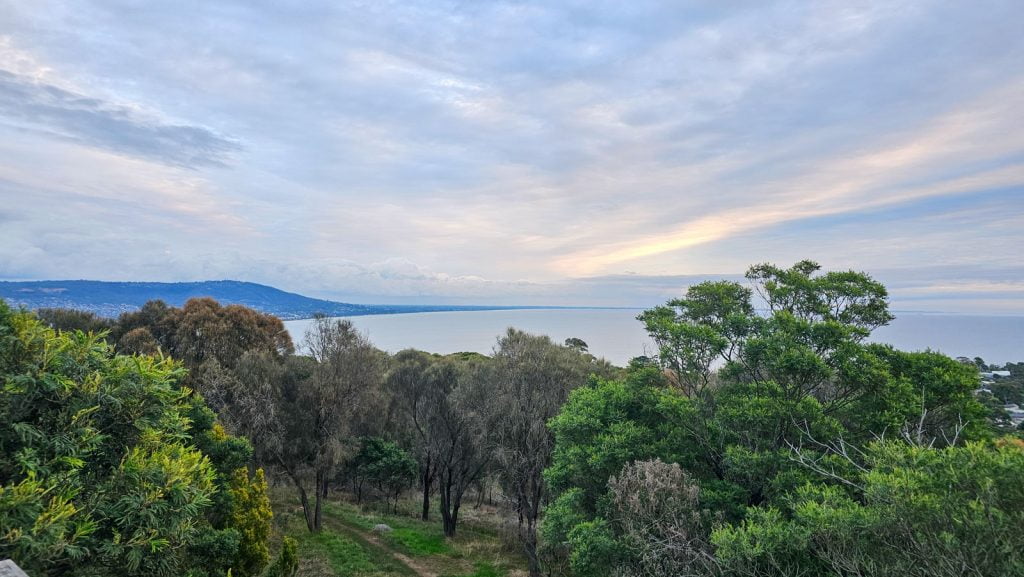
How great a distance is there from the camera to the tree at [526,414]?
1725cm

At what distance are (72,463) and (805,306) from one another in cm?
1653

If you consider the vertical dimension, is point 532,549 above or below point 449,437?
below

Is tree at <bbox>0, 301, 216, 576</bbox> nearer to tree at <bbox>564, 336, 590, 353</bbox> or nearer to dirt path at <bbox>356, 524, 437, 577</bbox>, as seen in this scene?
dirt path at <bbox>356, 524, 437, 577</bbox>

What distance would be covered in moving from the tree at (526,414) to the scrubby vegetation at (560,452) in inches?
3.8

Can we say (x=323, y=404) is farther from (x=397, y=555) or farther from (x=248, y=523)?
(x=397, y=555)

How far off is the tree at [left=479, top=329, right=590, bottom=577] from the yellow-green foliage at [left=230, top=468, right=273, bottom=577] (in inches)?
318

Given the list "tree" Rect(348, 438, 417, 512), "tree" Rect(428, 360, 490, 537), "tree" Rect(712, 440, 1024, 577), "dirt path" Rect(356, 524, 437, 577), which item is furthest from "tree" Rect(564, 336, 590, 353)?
"tree" Rect(712, 440, 1024, 577)

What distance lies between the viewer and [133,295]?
96.9 m

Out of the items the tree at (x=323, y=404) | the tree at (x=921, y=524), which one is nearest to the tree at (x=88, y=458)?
the tree at (x=921, y=524)

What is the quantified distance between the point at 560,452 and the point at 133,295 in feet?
384

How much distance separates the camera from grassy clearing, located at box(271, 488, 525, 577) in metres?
17.3

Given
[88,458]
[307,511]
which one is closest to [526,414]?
[307,511]

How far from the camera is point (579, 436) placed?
14.1 m

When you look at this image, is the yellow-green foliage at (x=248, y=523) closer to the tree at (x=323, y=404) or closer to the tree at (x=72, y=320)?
the tree at (x=323, y=404)
